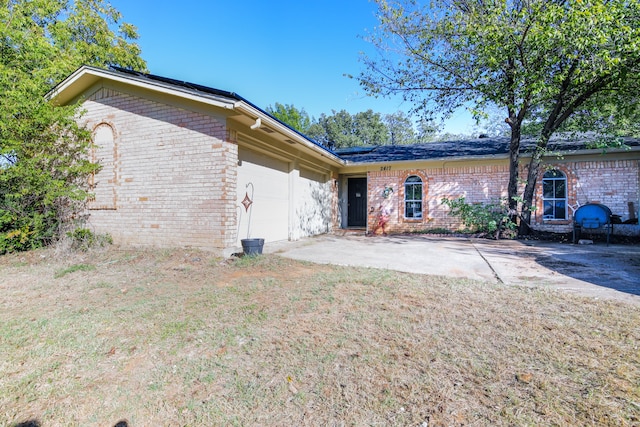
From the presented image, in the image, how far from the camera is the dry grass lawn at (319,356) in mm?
1800

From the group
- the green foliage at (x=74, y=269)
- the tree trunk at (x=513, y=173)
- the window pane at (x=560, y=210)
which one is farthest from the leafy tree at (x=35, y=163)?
the window pane at (x=560, y=210)

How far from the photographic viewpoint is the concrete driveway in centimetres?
417

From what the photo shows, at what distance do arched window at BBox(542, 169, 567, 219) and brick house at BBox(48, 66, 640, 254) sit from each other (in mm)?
28

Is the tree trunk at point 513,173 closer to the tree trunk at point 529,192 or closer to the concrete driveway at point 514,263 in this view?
the tree trunk at point 529,192

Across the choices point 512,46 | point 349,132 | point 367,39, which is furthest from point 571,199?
point 349,132

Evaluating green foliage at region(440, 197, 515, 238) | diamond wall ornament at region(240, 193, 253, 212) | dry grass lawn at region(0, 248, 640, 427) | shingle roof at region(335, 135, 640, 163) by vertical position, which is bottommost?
dry grass lawn at region(0, 248, 640, 427)

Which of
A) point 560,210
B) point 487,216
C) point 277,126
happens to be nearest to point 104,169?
point 277,126

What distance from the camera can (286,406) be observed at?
1866 mm

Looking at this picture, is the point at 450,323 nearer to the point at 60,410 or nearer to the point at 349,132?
the point at 60,410

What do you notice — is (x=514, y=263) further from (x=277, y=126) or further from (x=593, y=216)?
(x=277, y=126)

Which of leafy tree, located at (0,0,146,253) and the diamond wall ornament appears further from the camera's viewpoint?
the diamond wall ornament

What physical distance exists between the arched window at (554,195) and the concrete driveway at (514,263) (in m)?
3.10

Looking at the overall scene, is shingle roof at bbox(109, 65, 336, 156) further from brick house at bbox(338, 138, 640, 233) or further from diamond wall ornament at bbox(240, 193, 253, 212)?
brick house at bbox(338, 138, 640, 233)

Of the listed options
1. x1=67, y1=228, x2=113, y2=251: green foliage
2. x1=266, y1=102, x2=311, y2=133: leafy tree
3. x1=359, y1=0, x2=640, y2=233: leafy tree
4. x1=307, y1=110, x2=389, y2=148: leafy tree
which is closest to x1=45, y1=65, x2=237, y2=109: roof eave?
x1=67, y1=228, x2=113, y2=251: green foliage
